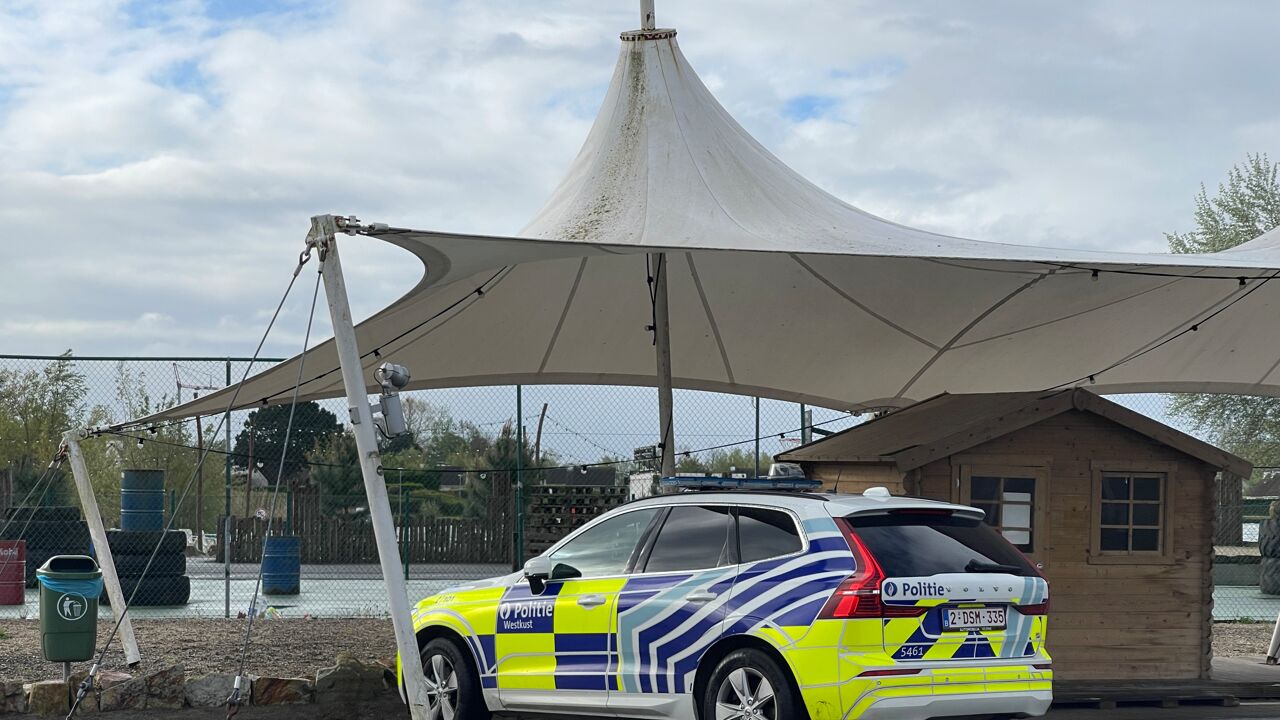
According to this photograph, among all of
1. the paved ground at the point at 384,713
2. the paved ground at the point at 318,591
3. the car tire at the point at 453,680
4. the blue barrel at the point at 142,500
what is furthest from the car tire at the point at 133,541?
the car tire at the point at 453,680

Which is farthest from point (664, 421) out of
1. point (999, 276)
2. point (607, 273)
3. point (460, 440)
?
point (460, 440)

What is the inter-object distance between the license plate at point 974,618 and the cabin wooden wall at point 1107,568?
408cm

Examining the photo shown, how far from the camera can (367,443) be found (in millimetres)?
8312

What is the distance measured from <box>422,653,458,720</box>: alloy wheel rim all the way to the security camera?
1.84m

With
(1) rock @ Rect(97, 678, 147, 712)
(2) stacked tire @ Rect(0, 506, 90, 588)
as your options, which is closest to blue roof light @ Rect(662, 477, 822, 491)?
(1) rock @ Rect(97, 678, 147, 712)

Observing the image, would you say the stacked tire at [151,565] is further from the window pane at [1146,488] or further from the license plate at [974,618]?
the license plate at [974,618]

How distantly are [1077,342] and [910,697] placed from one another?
26.5ft

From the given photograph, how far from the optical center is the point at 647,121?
1230cm

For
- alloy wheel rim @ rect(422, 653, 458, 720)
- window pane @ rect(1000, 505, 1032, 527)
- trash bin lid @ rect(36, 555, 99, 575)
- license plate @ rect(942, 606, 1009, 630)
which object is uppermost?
window pane @ rect(1000, 505, 1032, 527)

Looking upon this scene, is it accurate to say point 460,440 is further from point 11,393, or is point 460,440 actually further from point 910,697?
point 910,697

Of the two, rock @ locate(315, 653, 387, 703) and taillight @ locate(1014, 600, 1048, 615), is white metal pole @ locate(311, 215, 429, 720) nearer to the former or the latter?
rock @ locate(315, 653, 387, 703)

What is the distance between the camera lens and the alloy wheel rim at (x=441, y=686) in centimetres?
920

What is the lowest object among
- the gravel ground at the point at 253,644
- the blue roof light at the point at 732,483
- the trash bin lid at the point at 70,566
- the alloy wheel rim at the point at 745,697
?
the gravel ground at the point at 253,644

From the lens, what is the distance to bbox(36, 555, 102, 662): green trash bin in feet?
36.9
